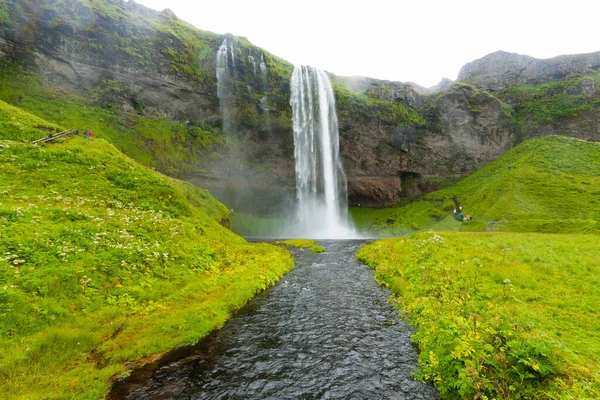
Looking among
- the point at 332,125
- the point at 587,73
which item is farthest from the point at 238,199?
the point at 587,73

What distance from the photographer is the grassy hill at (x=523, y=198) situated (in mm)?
46438

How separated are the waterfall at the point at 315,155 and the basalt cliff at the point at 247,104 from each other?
126 inches

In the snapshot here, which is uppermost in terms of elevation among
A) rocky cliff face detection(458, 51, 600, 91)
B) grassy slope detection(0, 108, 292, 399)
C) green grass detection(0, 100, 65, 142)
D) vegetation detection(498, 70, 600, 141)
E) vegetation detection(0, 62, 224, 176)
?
rocky cliff face detection(458, 51, 600, 91)

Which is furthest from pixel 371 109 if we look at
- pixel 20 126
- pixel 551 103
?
pixel 20 126

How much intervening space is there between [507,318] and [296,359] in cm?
712

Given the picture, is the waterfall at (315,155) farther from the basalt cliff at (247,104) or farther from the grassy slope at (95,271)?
the grassy slope at (95,271)

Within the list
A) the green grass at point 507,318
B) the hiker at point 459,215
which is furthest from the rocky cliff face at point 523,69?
the green grass at point 507,318

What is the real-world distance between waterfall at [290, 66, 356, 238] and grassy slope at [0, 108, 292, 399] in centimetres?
4612

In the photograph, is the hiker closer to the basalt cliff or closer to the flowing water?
the basalt cliff

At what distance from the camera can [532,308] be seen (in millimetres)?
11039

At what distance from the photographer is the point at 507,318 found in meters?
8.72

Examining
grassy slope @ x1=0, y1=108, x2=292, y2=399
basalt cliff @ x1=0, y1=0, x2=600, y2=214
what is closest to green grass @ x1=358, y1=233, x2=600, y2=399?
grassy slope @ x1=0, y1=108, x2=292, y2=399

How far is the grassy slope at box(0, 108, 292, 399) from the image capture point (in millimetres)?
8680

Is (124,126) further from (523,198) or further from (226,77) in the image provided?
(523,198)
